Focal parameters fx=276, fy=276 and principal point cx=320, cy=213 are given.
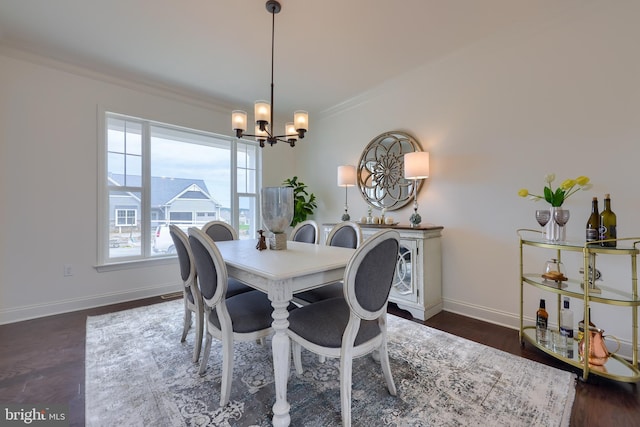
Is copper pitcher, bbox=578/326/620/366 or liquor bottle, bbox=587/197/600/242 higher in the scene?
liquor bottle, bbox=587/197/600/242

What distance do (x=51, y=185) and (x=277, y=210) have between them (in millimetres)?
2699

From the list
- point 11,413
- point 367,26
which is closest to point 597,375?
point 367,26

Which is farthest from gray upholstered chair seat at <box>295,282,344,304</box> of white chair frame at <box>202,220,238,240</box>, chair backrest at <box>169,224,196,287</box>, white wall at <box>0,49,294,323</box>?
white wall at <box>0,49,294,323</box>

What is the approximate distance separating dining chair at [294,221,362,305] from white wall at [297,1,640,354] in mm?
1234

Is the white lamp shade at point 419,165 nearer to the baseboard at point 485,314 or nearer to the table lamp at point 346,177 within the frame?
the table lamp at point 346,177

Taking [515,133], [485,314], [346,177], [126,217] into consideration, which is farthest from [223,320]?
[515,133]

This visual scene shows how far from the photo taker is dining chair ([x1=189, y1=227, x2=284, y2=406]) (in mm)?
1511

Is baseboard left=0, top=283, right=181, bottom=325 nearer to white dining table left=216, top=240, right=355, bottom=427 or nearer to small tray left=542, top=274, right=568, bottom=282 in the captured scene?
white dining table left=216, top=240, right=355, bottom=427

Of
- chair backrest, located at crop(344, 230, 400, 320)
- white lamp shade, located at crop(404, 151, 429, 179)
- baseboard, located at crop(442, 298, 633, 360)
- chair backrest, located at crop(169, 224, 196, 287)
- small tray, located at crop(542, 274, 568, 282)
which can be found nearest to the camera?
chair backrest, located at crop(344, 230, 400, 320)

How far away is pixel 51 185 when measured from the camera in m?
2.91

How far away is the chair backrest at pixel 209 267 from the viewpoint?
4.90ft

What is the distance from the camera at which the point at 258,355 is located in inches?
82.2

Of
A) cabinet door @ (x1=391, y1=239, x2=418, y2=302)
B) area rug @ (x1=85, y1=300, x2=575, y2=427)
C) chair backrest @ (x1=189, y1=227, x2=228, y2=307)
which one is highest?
chair backrest @ (x1=189, y1=227, x2=228, y2=307)

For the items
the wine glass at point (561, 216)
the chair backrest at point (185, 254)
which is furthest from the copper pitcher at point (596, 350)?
the chair backrest at point (185, 254)
